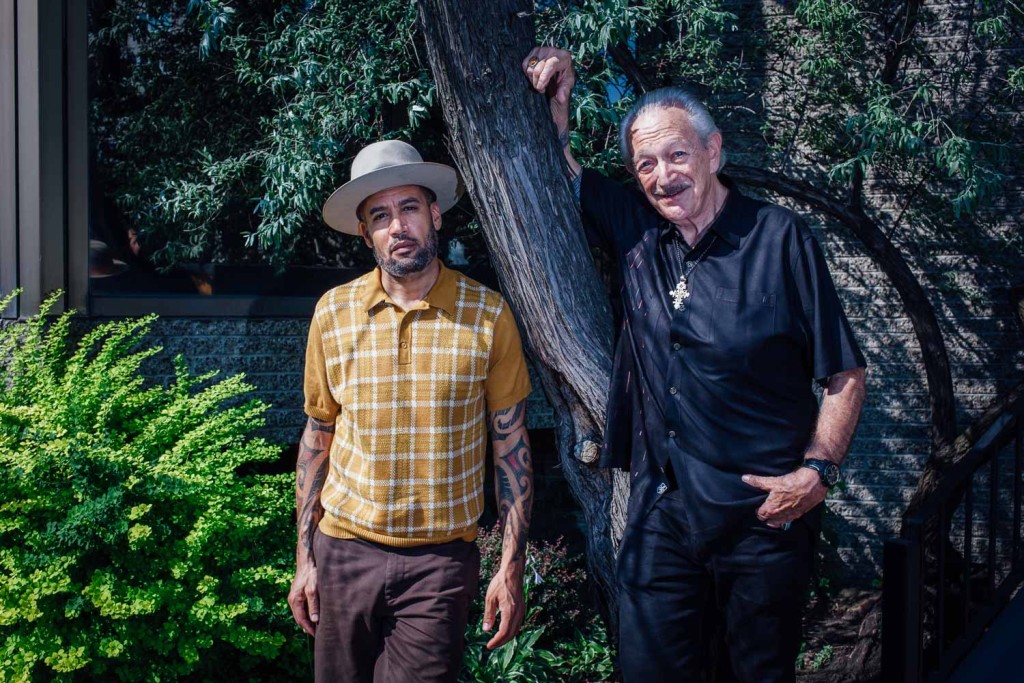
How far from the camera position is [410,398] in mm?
2715

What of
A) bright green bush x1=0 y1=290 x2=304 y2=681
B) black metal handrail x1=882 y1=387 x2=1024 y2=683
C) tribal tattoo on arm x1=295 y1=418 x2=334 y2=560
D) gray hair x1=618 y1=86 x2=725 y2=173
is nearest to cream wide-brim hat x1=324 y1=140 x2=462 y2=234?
Answer: gray hair x1=618 y1=86 x2=725 y2=173

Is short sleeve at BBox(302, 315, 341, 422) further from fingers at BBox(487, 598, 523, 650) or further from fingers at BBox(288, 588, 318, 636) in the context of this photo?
fingers at BBox(487, 598, 523, 650)

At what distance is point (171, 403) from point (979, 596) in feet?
15.3

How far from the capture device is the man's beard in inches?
107

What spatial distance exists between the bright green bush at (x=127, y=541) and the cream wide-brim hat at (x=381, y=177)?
140 centimetres

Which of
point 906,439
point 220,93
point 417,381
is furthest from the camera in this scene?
point 906,439

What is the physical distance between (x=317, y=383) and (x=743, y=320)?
1.32 metres

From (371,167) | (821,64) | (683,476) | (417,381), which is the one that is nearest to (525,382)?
(417,381)

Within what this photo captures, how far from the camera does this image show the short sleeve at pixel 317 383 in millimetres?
2832

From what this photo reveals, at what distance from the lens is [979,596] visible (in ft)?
17.5

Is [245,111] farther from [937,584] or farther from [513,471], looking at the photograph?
[937,584]

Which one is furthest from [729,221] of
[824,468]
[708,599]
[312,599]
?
[312,599]

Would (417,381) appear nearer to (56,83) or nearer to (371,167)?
(371,167)

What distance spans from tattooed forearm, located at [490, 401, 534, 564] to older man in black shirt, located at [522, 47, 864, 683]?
0.33m
